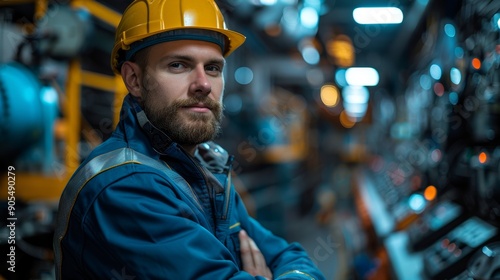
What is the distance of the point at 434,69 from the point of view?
4195 mm

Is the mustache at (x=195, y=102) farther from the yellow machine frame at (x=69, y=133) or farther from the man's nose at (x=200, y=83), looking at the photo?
the yellow machine frame at (x=69, y=133)

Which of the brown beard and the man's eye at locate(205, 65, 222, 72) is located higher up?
the man's eye at locate(205, 65, 222, 72)

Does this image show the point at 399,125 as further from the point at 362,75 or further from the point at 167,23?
the point at 167,23

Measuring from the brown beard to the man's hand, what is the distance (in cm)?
37

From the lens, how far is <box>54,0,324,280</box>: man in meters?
1.22

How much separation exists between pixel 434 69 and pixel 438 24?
39cm

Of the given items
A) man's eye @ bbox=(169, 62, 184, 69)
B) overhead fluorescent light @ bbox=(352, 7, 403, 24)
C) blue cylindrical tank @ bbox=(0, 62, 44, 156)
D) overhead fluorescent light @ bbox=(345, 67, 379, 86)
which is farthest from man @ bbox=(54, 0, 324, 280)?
overhead fluorescent light @ bbox=(345, 67, 379, 86)

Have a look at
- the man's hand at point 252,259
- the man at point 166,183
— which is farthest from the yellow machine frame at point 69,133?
the man's hand at point 252,259

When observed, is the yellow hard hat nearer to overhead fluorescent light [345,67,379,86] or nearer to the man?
the man

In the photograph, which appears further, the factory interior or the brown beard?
the factory interior

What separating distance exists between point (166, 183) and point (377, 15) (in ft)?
11.8

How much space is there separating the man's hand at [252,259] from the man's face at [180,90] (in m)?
0.38

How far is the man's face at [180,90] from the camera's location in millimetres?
1484

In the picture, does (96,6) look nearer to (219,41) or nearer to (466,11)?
(219,41)
